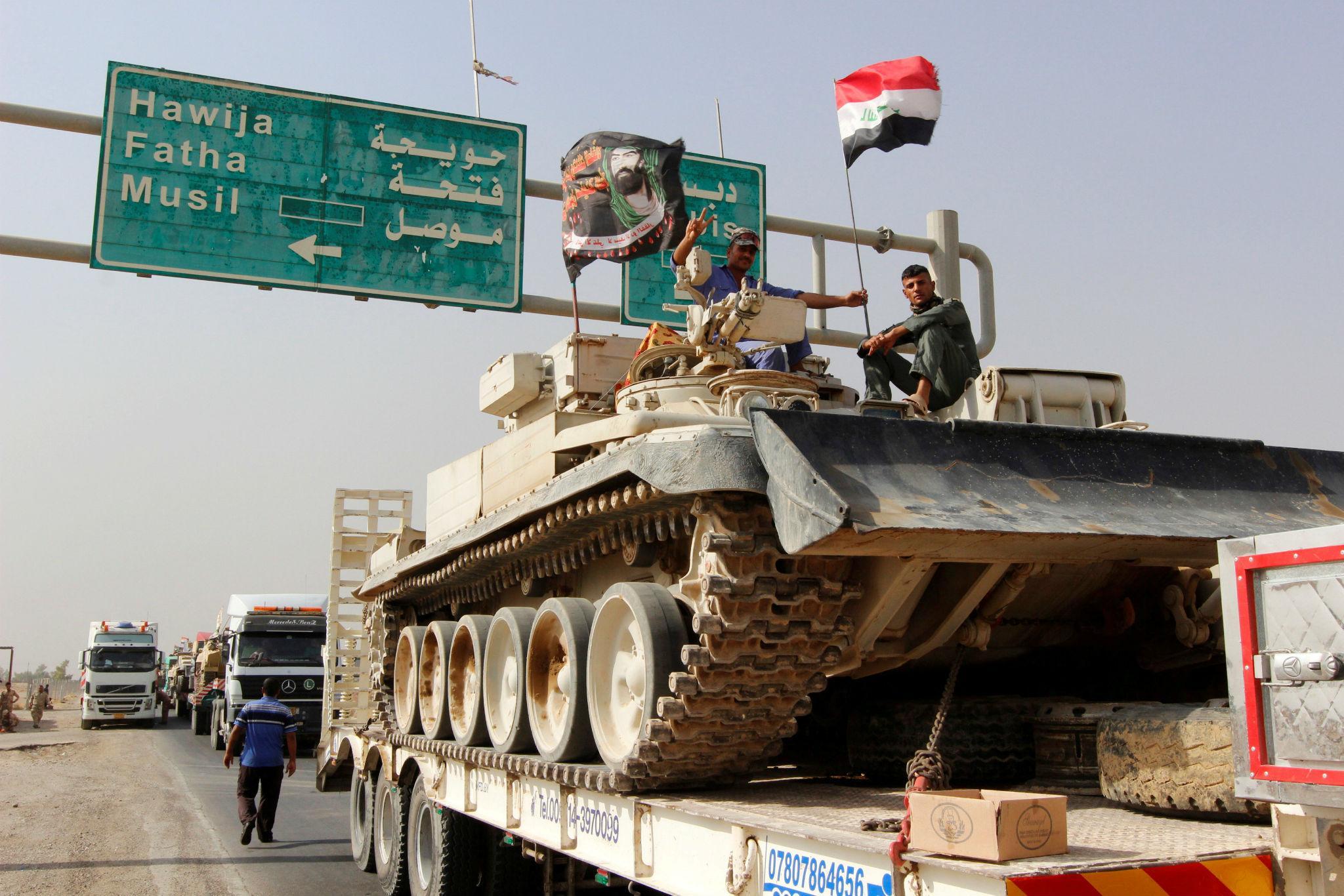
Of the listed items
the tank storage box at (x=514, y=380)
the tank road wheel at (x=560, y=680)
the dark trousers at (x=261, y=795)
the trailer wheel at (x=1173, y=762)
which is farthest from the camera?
the dark trousers at (x=261, y=795)

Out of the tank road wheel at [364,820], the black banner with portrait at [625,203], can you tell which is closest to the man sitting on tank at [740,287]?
the black banner with portrait at [625,203]

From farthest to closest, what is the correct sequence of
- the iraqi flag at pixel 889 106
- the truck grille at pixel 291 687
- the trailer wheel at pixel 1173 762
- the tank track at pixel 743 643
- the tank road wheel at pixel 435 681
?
the truck grille at pixel 291 687 < the iraqi flag at pixel 889 106 < the tank road wheel at pixel 435 681 < the tank track at pixel 743 643 < the trailer wheel at pixel 1173 762

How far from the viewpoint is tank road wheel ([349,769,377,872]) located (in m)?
9.76

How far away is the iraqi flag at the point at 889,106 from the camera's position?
8734mm

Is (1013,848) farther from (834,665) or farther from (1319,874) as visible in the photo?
(834,665)

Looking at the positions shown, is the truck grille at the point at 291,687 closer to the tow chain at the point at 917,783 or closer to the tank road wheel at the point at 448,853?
the tank road wheel at the point at 448,853

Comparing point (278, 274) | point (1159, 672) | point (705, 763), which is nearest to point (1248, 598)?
point (705, 763)

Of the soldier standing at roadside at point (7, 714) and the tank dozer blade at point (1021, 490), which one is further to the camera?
the soldier standing at roadside at point (7, 714)

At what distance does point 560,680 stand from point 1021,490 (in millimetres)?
2386

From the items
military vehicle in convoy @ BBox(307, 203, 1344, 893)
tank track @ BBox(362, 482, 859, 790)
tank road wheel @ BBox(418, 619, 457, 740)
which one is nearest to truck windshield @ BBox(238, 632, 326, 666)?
tank road wheel @ BBox(418, 619, 457, 740)

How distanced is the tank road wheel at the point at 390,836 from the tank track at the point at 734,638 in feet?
13.3

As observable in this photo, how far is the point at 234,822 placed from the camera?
13.1 metres

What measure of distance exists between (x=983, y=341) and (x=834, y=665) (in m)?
7.35

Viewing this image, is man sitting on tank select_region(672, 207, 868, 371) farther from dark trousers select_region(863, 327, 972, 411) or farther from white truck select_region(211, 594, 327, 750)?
white truck select_region(211, 594, 327, 750)
